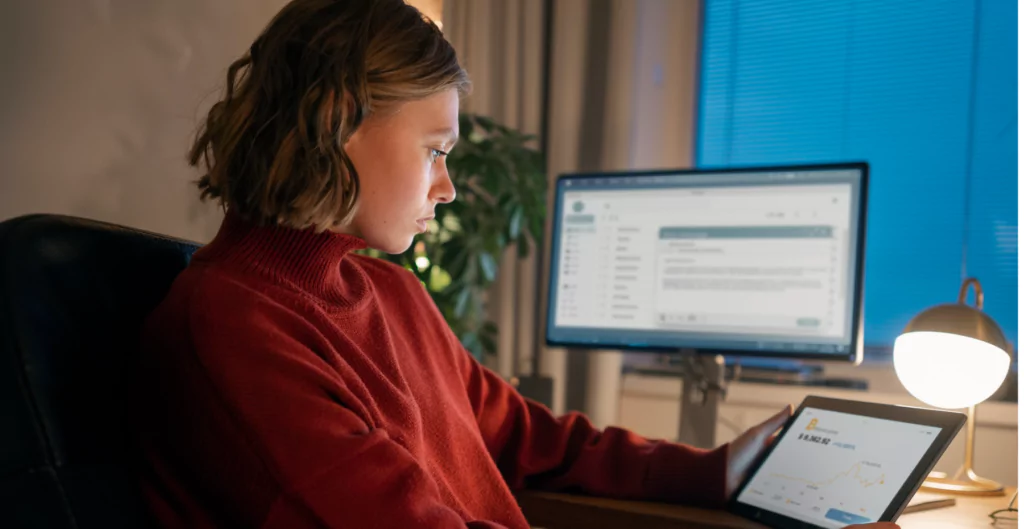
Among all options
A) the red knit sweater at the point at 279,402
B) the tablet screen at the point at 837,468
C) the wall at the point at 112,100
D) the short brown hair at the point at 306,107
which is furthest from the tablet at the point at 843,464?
the wall at the point at 112,100

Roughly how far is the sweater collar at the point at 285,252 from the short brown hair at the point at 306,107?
0.01 meters

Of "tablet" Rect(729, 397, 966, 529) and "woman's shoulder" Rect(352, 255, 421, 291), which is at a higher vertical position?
"woman's shoulder" Rect(352, 255, 421, 291)

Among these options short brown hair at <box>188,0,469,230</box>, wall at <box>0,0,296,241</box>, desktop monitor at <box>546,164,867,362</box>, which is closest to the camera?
short brown hair at <box>188,0,469,230</box>

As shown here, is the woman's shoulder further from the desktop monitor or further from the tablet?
the desktop monitor

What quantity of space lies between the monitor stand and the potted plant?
712mm

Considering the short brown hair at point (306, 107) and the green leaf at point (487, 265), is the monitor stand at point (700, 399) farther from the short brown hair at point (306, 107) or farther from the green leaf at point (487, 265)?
the short brown hair at point (306, 107)

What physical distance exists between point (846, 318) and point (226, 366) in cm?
107

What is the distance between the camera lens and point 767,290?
59.0 inches

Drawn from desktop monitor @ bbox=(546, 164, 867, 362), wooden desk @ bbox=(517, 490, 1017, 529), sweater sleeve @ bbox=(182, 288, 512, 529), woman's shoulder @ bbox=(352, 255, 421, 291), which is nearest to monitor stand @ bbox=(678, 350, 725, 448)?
desktop monitor @ bbox=(546, 164, 867, 362)

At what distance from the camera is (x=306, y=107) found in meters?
0.76

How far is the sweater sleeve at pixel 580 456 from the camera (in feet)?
3.42

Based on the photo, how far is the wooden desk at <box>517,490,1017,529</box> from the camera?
968 mm

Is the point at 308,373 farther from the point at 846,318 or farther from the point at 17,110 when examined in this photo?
the point at 846,318

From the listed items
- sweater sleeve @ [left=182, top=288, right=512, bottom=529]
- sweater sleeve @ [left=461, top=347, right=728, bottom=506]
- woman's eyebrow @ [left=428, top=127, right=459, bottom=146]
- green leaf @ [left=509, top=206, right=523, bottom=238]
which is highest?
woman's eyebrow @ [left=428, top=127, right=459, bottom=146]
